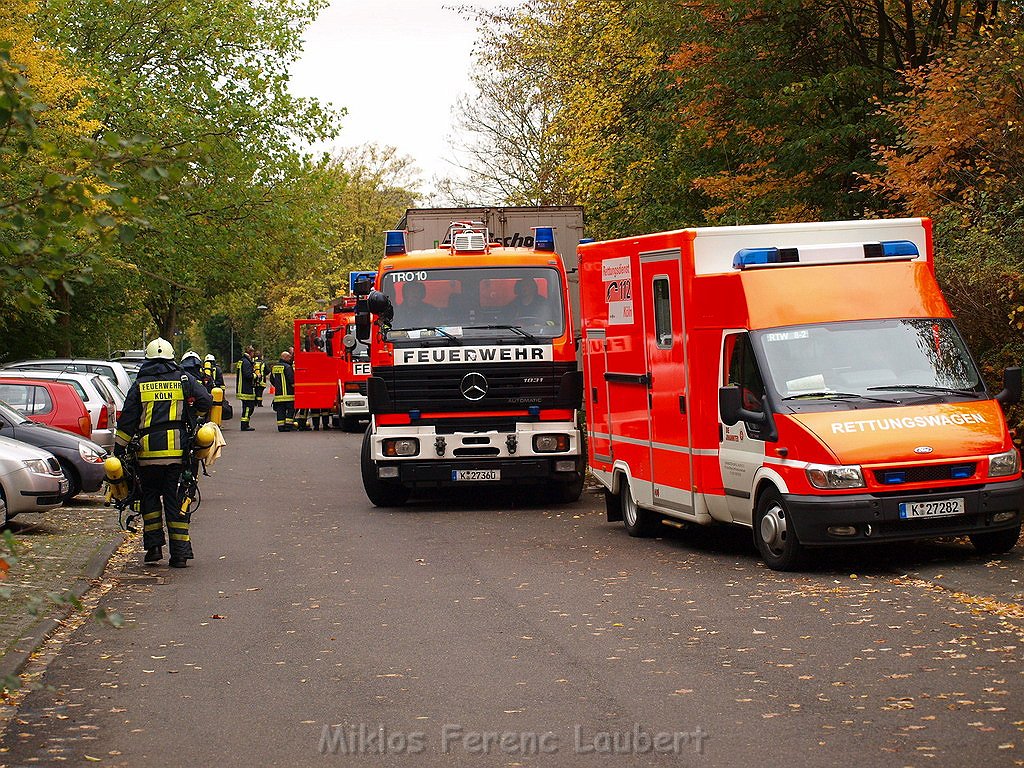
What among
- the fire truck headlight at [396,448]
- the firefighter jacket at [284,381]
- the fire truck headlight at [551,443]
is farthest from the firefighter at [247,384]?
the fire truck headlight at [551,443]

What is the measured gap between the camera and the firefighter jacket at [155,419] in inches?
512

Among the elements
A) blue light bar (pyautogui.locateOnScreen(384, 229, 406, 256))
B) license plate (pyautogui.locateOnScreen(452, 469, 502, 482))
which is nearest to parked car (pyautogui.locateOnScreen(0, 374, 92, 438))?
→ blue light bar (pyautogui.locateOnScreen(384, 229, 406, 256))

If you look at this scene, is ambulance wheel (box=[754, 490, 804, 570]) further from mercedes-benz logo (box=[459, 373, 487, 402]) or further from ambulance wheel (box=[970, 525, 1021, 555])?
mercedes-benz logo (box=[459, 373, 487, 402])

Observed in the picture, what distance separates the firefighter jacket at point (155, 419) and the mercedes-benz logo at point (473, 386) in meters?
5.10

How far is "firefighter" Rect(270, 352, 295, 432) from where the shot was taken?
3744 centimetres

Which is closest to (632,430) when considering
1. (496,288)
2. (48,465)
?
(496,288)

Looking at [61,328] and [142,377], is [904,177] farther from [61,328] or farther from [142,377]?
[61,328]

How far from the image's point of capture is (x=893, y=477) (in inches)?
445

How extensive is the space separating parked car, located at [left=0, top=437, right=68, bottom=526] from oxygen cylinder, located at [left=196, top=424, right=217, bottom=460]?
3.28 m

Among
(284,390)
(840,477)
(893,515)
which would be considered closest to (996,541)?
(893,515)

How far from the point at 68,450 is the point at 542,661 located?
11.6m

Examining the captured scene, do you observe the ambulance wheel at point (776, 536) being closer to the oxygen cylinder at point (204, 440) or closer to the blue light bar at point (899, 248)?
the blue light bar at point (899, 248)

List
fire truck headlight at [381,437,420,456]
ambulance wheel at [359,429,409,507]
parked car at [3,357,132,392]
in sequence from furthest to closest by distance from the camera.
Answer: parked car at [3,357,132,392]
ambulance wheel at [359,429,409,507]
fire truck headlight at [381,437,420,456]

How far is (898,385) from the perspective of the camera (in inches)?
476
